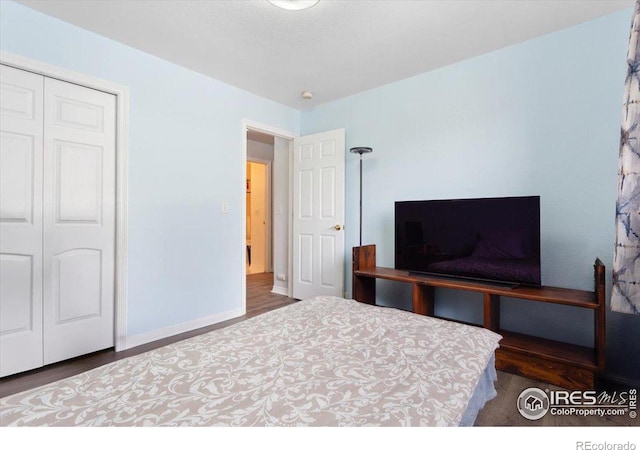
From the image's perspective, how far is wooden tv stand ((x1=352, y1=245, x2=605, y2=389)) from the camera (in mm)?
1820

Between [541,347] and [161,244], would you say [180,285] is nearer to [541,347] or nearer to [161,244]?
[161,244]

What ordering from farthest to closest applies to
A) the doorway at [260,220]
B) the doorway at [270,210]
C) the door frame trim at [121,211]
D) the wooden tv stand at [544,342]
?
the doorway at [260,220]
the doorway at [270,210]
the door frame trim at [121,211]
the wooden tv stand at [544,342]

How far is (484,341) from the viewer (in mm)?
1197

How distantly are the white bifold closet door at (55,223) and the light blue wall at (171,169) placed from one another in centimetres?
18

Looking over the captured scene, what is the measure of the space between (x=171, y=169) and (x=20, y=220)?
1099mm

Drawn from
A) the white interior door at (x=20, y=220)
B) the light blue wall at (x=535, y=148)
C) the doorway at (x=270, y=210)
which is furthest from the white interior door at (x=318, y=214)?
the white interior door at (x=20, y=220)

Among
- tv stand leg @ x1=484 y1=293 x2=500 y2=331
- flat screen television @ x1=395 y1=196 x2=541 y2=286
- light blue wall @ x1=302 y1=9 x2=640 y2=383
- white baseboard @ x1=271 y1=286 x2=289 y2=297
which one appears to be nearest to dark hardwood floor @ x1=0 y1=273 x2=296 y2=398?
white baseboard @ x1=271 y1=286 x2=289 y2=297

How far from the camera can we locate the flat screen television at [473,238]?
7.27 feet

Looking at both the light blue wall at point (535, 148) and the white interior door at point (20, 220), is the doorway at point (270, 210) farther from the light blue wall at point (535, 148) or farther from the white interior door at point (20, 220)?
the white interior door at point (20, 220)

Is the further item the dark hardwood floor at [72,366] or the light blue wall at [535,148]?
the light blue wall at [535,148]

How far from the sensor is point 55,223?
2227 millimetres

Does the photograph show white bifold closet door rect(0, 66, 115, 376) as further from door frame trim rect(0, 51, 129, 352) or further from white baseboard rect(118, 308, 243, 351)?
white baseboard rect(118, 308, 243, 351)

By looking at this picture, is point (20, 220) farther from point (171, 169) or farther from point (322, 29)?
point (322, 29)

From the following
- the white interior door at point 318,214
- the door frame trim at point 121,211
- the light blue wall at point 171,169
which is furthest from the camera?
the white interior door at point 318,214
